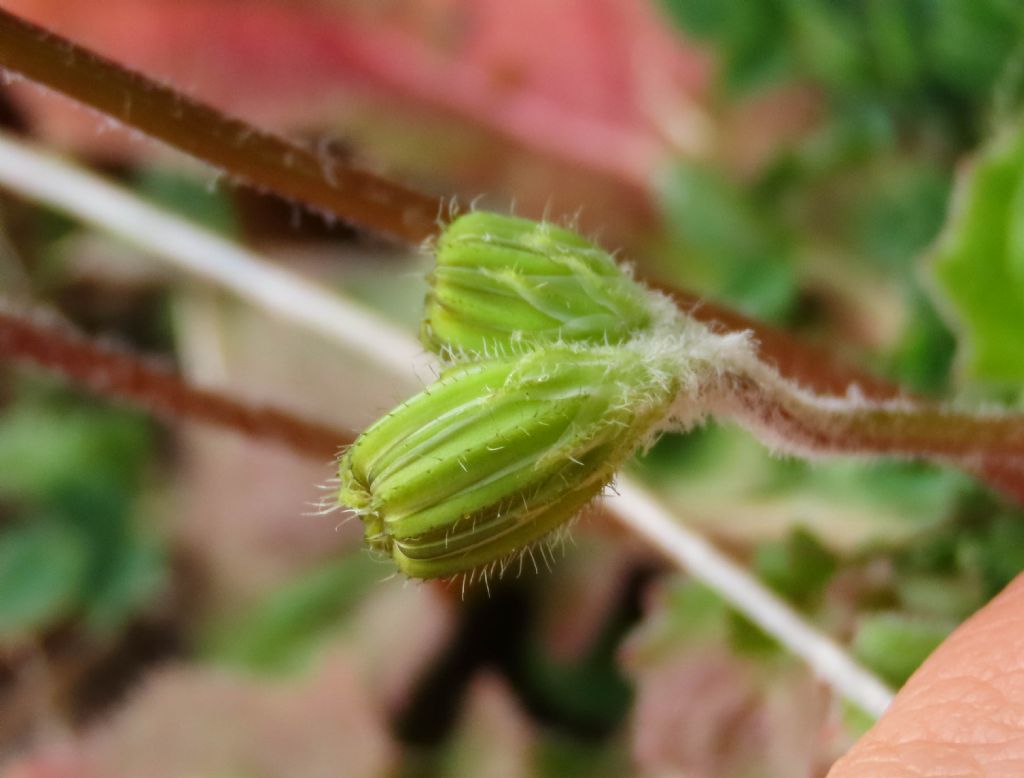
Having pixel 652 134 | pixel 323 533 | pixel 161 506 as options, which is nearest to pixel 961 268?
pixel 652 134

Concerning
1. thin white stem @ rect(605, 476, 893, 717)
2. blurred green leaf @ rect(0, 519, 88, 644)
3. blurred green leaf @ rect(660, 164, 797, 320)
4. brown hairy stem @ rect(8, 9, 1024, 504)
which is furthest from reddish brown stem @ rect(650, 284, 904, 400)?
blurred green leaf @ rect(0, 519, 88, 644)

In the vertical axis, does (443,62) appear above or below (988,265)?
above

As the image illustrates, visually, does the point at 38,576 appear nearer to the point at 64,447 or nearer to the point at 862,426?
the point at 64,447

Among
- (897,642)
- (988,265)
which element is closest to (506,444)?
(897,642)

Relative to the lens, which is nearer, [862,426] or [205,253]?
[862,426]

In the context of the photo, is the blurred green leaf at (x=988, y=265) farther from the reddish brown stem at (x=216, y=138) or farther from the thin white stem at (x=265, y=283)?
the reddish brown stem at (x=216, y=138)

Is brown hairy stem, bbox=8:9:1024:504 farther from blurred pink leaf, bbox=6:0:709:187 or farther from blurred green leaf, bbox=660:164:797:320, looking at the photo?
blurred pink leaf, bbox=6:0:709:187

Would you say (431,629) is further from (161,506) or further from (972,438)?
(972,438)
